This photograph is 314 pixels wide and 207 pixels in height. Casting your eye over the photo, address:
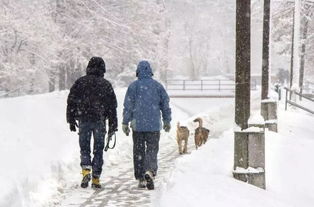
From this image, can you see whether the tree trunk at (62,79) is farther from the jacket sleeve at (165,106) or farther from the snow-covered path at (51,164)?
the jacket sleeve at (165,106)

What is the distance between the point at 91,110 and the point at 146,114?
86cm

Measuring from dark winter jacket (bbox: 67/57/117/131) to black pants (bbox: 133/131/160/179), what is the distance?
61cm

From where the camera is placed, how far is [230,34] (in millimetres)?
76062

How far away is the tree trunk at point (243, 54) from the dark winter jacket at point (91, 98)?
205cm

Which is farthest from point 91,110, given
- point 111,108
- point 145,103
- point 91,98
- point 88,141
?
point 145,103

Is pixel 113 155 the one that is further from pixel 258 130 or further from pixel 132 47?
pixel 132 47

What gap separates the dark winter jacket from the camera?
8789 millimetres

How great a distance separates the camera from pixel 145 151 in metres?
9.10

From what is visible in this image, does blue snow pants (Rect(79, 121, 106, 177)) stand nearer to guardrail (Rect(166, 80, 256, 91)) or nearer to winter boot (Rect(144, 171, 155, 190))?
winter boot (Rect(144, 171, 155, 190))

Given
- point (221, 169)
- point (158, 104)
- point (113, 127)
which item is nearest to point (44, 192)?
point (113, 127)

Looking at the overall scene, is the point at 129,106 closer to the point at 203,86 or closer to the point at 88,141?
the point at 88,141

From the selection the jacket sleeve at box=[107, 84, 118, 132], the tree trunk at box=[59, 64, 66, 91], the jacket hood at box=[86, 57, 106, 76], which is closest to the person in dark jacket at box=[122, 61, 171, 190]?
the jacket sleeve at box=[107, 84, 118, 132]

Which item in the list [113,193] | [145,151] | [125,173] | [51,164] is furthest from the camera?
[125,173]

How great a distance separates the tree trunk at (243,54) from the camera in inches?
329
